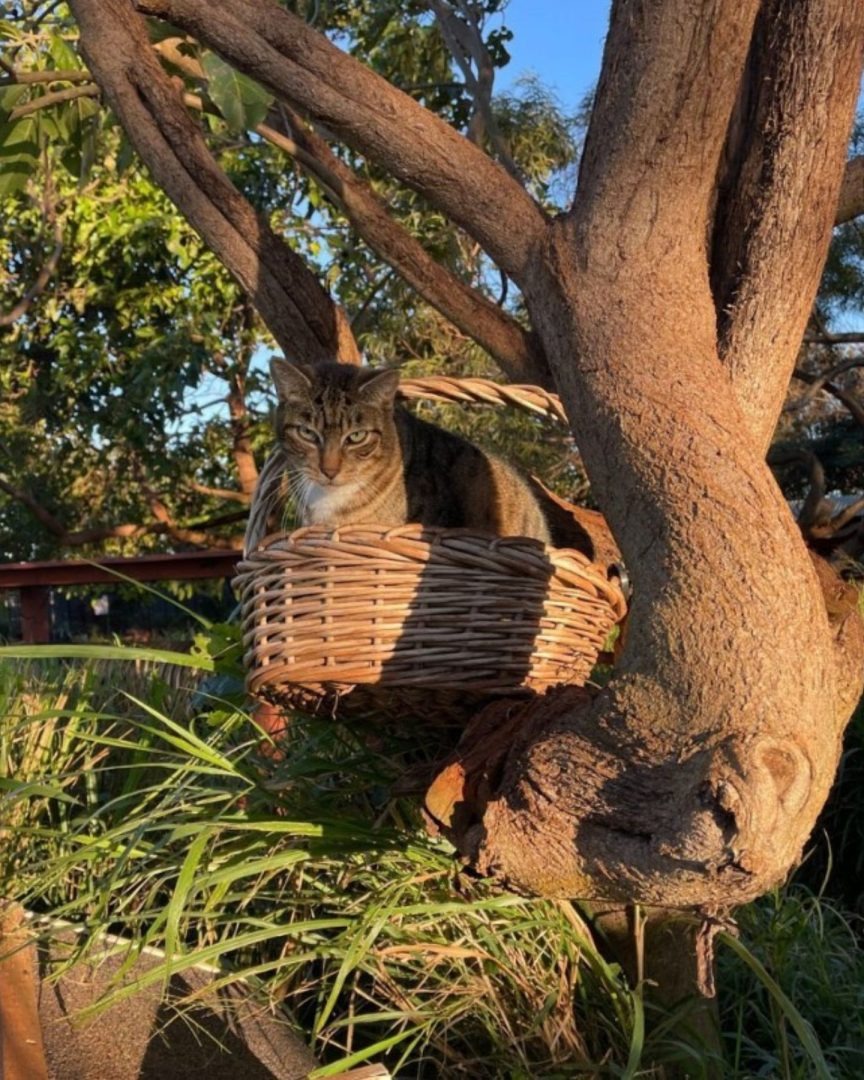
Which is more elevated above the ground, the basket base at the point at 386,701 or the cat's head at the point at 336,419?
the cat's head at the point at 336,419

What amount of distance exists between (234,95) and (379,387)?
1.96 ft

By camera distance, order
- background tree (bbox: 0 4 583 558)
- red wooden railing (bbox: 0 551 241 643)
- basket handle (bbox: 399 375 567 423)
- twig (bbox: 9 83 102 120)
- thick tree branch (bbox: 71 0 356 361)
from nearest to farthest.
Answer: basket handle (bbox: 399 375 567 423) < thick tree branch (bbox: 71 0 356 361) < twig (bbox: 9 83 102 120) < red wooden railing (bbox: 0 551 241 643) < background tree (bbox: 0 4 583 558)

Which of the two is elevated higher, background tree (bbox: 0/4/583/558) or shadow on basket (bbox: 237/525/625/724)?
background tree (bbox: 0/4/583/558)

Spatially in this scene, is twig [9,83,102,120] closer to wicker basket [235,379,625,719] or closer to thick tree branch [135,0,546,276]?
thick tree branch [135,0,546,276]

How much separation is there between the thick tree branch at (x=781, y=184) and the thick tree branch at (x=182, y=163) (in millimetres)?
785

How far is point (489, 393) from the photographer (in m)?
2.02

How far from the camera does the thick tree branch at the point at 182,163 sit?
2.15 m

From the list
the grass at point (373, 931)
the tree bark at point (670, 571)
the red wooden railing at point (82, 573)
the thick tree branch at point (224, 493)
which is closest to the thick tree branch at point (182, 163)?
the tree bark at point (670, 571)

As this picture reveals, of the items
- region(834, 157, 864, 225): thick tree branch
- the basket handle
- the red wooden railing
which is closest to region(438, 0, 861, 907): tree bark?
the basket handle

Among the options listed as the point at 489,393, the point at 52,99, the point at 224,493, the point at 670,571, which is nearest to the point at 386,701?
the point at 670,571

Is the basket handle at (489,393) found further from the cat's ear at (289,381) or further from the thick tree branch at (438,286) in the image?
the cat's ear at (289,381)

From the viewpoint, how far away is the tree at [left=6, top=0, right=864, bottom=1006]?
136 centimetres

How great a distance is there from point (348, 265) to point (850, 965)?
6.90 meters

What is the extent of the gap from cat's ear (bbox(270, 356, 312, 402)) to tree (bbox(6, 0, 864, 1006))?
25cm
